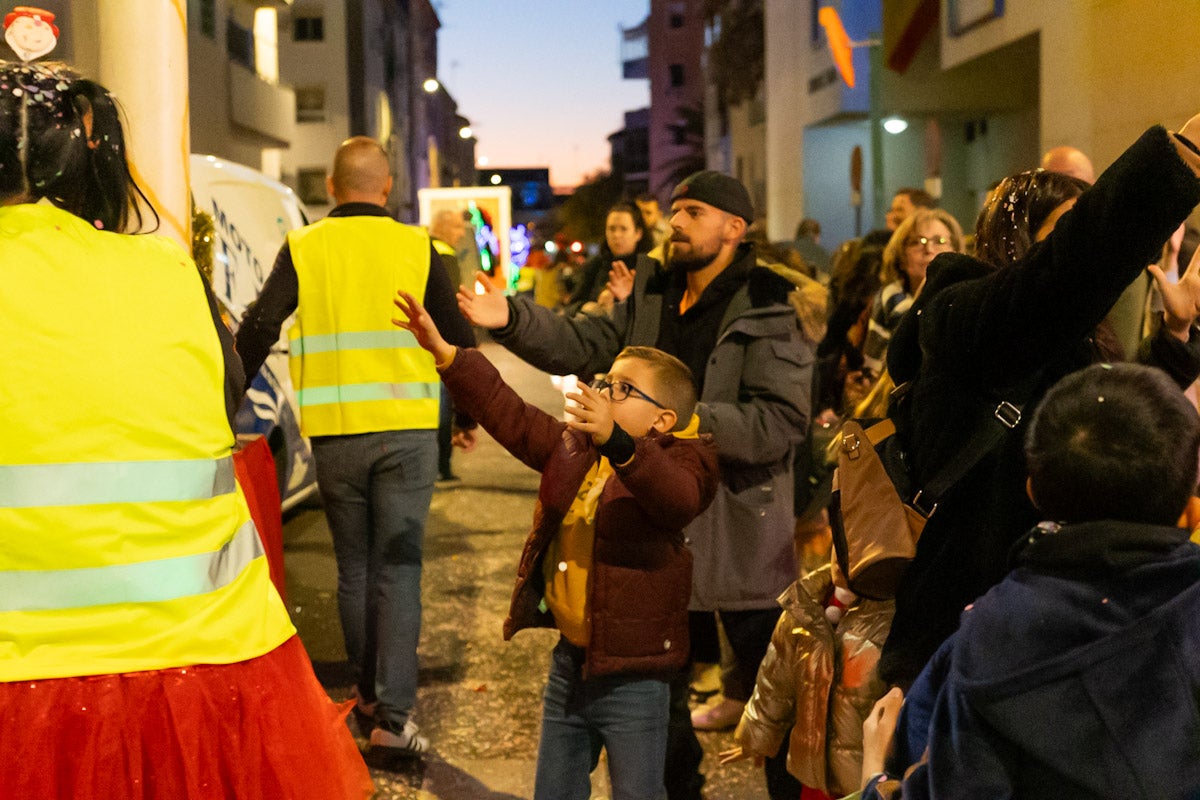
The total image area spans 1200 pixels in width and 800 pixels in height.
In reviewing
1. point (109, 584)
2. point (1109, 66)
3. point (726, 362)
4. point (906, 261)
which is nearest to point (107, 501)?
point (109, 584)

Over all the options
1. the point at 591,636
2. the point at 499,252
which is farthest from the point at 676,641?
the point at 499,252

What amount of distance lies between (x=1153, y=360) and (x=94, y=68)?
2.96 metres

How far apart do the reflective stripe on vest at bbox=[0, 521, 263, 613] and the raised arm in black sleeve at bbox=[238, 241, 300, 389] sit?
274 centimetres

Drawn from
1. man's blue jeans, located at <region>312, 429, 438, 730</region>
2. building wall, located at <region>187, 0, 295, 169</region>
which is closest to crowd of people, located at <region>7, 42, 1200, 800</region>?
man's blue jeans, located at <region>312, 429, 438, 730</region>

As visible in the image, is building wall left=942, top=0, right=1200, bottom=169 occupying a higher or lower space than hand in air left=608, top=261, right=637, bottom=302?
higher

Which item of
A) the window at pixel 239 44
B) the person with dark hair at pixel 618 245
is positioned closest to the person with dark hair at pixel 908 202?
the person with dark hair at pixel 618 245

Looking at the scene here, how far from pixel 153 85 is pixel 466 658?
3.36 m

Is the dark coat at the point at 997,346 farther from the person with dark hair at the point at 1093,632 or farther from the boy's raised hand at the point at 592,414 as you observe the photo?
the boy's raised hand at the point at 592,414

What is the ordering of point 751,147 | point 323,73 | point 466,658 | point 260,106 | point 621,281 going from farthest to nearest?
1. point 323,73
2. point 751,147
3. point 260,106
4. point 466,658
5. point 621,281

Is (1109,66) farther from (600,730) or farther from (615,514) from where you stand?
(600,730)

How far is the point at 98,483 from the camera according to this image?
2320 mm

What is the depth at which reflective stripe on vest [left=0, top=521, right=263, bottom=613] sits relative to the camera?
2.30 metres

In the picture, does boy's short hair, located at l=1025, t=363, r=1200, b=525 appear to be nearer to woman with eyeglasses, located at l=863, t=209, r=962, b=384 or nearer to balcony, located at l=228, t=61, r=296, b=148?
woman with eyeglasses, located at l=863, t=209, r=962, b=384

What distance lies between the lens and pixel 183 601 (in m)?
2.40
